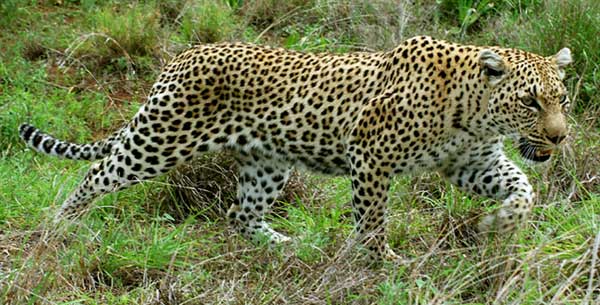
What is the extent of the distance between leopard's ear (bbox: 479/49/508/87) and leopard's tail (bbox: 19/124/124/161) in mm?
2468

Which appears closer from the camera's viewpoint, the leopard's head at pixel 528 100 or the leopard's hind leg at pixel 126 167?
the leopard's head at pixel 528 100

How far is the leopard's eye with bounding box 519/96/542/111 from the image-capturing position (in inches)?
263

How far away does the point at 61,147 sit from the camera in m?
7.98

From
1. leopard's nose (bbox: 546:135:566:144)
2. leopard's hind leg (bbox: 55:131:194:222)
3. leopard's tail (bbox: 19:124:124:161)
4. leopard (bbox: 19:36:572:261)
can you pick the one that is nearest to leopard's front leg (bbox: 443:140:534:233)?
leopard (bbox: 19:36:572:261)

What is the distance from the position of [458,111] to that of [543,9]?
3.85 m

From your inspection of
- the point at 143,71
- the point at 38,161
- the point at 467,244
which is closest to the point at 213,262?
the point at 467,244

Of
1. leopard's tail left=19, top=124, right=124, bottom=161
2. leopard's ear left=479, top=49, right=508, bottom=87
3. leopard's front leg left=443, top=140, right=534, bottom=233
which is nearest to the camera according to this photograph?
leopard's ear left=479, top=49, right=508, bottom=87

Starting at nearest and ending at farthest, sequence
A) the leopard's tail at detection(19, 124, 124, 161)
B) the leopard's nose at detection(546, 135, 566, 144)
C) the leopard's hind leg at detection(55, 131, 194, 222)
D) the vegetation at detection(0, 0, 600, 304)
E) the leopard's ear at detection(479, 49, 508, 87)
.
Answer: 1. the vegetation at detection(0, 0, 600, 304)
2. the leopard's nose at detection(546, 135, 566, 144)
3. the leopard's ear at detection(479, 49, 508, 87)
4. the leopard's hind leg at detection(55, 131, 194, 222)
5. the leopard's tail at detection(19, 124, 124, 161)

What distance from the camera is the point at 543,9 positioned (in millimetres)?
10414

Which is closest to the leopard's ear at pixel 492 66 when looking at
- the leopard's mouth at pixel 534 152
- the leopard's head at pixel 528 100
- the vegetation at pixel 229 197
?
the leopard's head at pixel 528 100

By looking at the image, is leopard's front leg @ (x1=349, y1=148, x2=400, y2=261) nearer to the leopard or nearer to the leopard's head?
the leopard

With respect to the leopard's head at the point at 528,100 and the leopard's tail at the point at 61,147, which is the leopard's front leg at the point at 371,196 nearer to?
the leopard's head at the point at 528,100

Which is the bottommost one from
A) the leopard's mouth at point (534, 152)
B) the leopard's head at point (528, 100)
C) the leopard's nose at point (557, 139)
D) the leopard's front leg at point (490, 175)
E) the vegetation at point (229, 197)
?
the vegetation at point (229, 197)

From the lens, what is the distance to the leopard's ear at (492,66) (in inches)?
265
